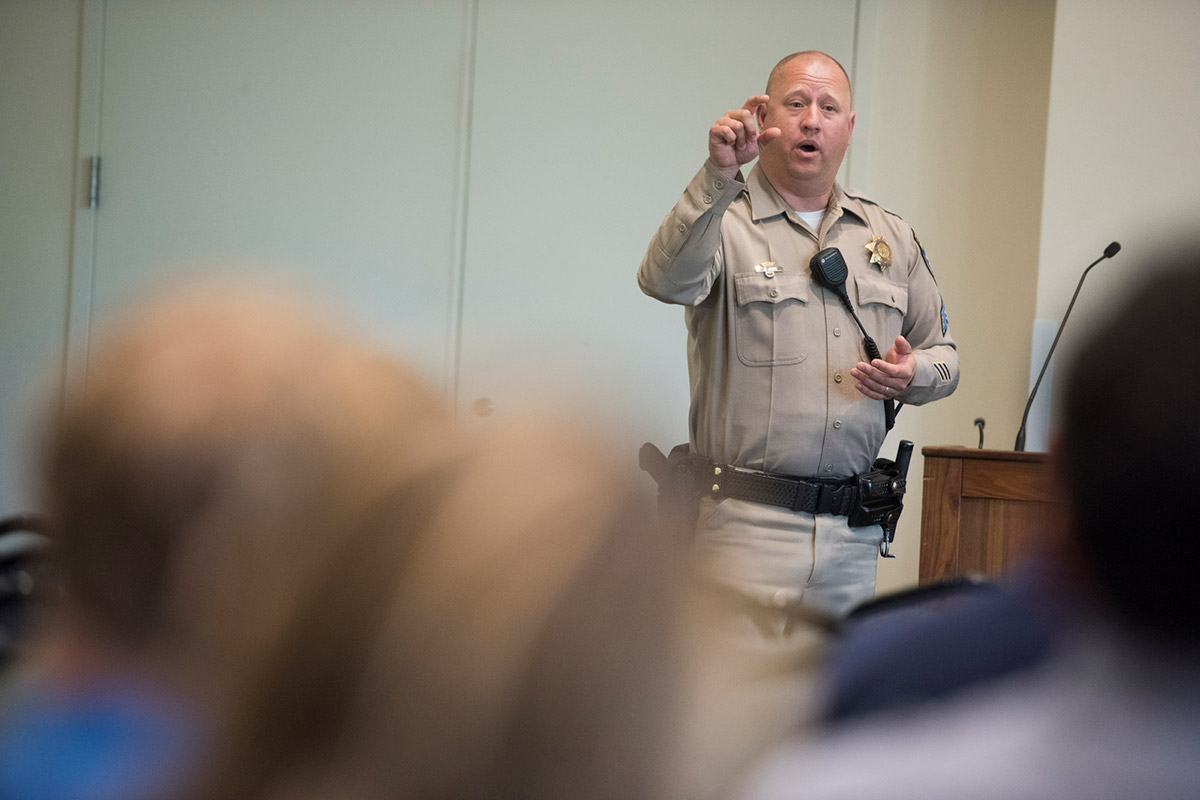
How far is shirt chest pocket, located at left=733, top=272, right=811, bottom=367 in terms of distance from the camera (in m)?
2.03

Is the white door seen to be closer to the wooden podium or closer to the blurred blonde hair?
the wooden podium

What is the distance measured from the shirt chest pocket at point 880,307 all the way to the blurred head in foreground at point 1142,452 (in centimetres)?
167

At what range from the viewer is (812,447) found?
78.6 inches

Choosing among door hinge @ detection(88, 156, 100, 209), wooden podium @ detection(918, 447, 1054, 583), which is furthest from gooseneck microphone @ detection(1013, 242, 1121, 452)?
door hinge @ detection(88, 156, 100, 209)

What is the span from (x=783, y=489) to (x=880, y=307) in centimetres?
48

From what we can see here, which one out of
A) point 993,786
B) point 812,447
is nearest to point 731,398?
point 812,447

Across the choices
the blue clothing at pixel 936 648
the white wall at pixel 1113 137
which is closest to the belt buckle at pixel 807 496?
the blue clothing at pixel 936 648

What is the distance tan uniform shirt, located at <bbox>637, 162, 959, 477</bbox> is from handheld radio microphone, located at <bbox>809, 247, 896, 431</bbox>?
0.01 m

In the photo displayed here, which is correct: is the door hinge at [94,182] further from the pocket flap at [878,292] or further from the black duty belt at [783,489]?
the pocket flap at [878,292]

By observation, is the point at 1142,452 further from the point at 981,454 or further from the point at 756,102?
the point at 981,454

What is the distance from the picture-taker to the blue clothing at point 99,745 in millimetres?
377

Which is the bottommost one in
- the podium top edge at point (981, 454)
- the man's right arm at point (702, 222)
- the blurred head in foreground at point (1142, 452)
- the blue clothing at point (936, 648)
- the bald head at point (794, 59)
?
the podium top edge at point (981, 454)

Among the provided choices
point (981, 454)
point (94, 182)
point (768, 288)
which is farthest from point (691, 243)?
point (94, 182)

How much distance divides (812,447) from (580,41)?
91.6 inches
